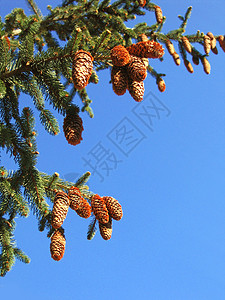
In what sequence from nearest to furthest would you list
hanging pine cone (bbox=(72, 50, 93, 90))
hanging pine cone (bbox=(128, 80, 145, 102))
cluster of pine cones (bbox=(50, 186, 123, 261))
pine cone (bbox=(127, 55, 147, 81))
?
hanging pine cone (bbox=(72, 50, 93, 90)) < pine cone (bbox=(127, 55, 147, 81)) < hanging pine cone (bbox=(128, 80, 145, 102)) < cluster of pine cones (bbox=(50, 186, 123, 261))

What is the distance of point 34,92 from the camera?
100 inches

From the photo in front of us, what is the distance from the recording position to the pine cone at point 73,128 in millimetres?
2422

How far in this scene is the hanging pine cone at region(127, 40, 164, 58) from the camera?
7.23 ft

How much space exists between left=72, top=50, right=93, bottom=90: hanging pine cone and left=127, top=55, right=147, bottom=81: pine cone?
29 cm

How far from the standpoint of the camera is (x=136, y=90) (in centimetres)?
229

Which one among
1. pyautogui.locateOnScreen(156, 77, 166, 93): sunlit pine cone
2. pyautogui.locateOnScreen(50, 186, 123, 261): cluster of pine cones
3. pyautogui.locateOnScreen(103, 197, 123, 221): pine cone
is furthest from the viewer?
pyautogui.locateOnScreen(156, 77, 166, 93): sunlit pine cone

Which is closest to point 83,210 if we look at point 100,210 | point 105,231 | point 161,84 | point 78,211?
point 78,211

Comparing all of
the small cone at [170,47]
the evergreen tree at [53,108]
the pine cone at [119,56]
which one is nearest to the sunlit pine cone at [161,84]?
the small cone at [170,47]

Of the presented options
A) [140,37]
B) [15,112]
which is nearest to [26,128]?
[15,112]

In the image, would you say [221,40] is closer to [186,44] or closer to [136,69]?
[186,44]

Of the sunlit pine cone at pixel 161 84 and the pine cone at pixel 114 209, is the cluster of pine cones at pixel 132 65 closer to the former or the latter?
the pine cone at pixel 114 209

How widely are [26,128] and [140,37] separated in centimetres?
305

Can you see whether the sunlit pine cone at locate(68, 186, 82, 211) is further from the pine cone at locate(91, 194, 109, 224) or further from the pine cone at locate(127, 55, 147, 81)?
→ the pine cone at locate(127, 55, 147, 81)

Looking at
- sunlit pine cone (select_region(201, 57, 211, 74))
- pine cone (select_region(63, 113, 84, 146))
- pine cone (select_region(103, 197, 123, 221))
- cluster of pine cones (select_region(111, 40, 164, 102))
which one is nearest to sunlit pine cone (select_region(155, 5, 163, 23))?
sunlit pine cone (select_region(201, 57, 211, 74))
